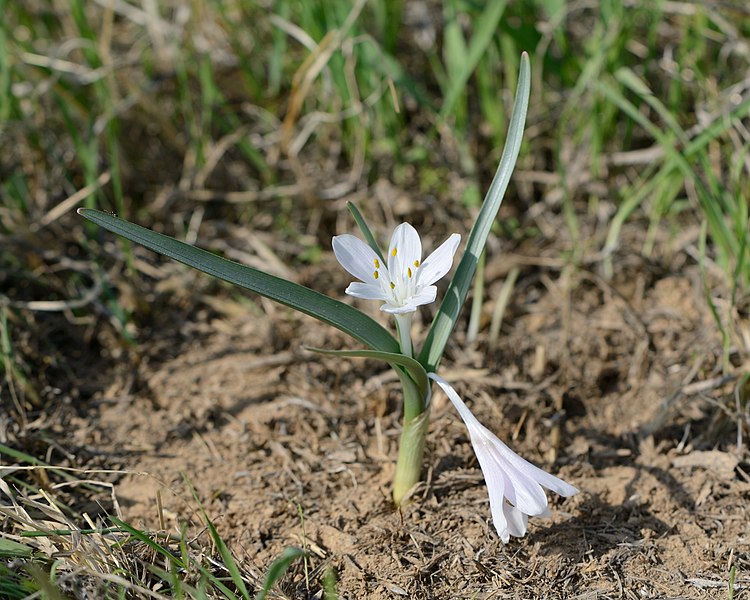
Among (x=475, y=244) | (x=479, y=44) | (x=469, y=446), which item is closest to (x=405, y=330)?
(x=475, y=244)

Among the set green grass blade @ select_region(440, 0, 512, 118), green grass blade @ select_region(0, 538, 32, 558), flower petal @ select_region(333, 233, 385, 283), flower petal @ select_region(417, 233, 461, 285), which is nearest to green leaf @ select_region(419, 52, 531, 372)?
flower petal @ select_region(417, 233, 461, 285)

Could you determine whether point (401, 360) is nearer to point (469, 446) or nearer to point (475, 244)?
point (475, 244)

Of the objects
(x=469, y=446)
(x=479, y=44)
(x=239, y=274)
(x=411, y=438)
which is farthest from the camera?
(x=479, y=44)

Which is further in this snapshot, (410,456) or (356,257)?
(410,456)

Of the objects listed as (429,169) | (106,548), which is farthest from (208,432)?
(429,169)

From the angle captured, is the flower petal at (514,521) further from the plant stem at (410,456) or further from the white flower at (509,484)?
the plant stem at (410,456)

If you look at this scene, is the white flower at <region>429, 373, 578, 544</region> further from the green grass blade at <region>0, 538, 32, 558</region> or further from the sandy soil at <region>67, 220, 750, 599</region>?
the green grass blade at <region>0, 538, 32, 558</region>
